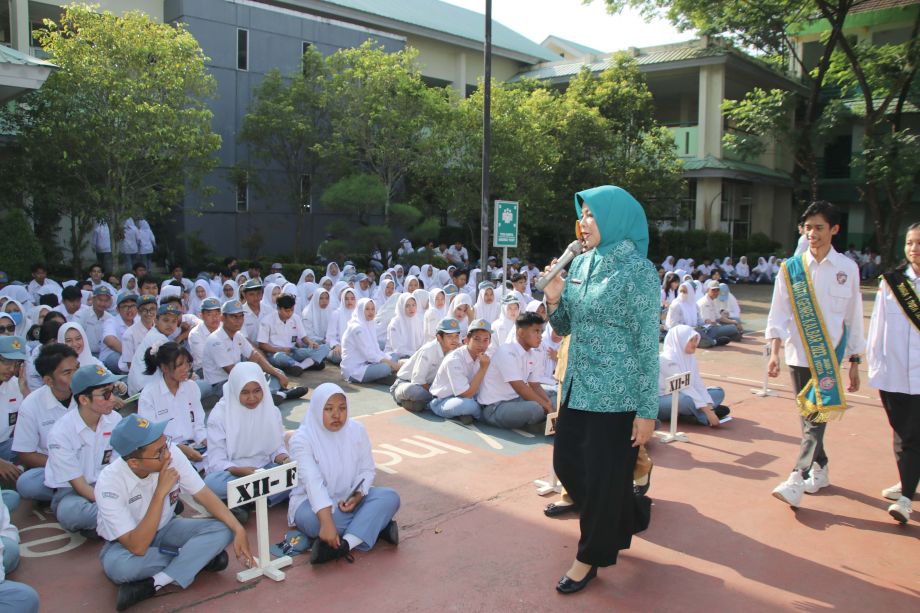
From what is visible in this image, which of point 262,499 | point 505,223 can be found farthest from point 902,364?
point 505,223

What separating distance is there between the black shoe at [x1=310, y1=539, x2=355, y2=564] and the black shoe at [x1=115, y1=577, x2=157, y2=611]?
0.87m

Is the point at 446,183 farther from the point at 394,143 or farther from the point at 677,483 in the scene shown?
the point at 677,483

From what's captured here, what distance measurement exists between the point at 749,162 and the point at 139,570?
29.5 m

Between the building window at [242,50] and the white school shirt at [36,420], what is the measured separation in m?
17.4

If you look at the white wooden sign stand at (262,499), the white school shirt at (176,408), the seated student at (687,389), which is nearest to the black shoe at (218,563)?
the white wooden sign stand at (262,499)

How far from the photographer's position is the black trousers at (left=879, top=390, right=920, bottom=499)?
15.8ft

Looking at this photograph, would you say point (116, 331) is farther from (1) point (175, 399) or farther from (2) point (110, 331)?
(1) point (175, 399)

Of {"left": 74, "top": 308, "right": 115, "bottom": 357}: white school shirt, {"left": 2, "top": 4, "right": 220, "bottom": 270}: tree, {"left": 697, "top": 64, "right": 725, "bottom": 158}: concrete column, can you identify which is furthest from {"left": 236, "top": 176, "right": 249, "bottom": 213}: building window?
{"left": 697, "top": 64, "right": 725, "bottom": 158}: concrete column

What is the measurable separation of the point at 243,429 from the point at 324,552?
1.34 meters

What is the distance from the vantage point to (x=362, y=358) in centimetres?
985

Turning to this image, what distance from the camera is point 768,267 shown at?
1069 inches

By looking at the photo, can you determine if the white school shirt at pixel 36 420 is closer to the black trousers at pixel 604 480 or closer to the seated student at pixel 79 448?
the seated student at pixel 79 448

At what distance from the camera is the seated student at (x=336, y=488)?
4426 millimetres

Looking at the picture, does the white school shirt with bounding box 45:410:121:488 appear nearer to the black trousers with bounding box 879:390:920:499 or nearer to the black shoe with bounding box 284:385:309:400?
the black shoe with bounding box 284:385:309:400
